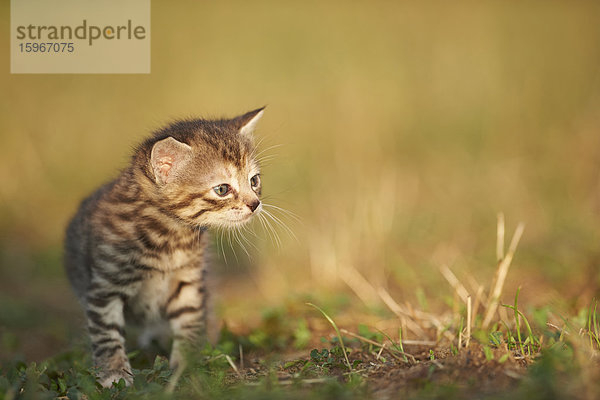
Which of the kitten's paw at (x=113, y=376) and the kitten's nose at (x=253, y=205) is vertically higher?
the kitten's nose at (x=253, y=205)

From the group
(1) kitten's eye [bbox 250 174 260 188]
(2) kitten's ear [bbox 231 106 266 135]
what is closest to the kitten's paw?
(1) kitten's eye [bbox 250 174 260 188]

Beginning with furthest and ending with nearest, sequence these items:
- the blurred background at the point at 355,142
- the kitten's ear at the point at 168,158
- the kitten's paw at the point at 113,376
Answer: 1. the blurred background at the point at 355,142
2. the kitten's ear at the point at 168,158
3. the kitten's paw at the point at 113,376

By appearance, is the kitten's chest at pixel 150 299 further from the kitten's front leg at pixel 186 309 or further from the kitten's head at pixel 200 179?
the kitten's head at pixel 200 179

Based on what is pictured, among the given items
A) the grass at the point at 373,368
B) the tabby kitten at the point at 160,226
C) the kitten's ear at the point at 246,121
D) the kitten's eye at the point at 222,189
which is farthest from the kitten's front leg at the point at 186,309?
the kitten's ear at the point at 246,121

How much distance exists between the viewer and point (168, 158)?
341cm

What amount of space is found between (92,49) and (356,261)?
4.30 metres

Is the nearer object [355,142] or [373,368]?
[373,368]

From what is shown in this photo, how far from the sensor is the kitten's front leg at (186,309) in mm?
3611

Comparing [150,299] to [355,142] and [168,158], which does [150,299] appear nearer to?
[168,158]

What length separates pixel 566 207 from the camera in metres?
6.03

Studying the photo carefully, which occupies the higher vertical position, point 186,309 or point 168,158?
point 168,158

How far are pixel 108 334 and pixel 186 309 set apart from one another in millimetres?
494

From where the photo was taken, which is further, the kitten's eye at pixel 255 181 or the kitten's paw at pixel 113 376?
the kitten's eye at pixel 255 181

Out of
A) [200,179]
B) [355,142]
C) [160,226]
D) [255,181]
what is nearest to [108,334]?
[160,226]
